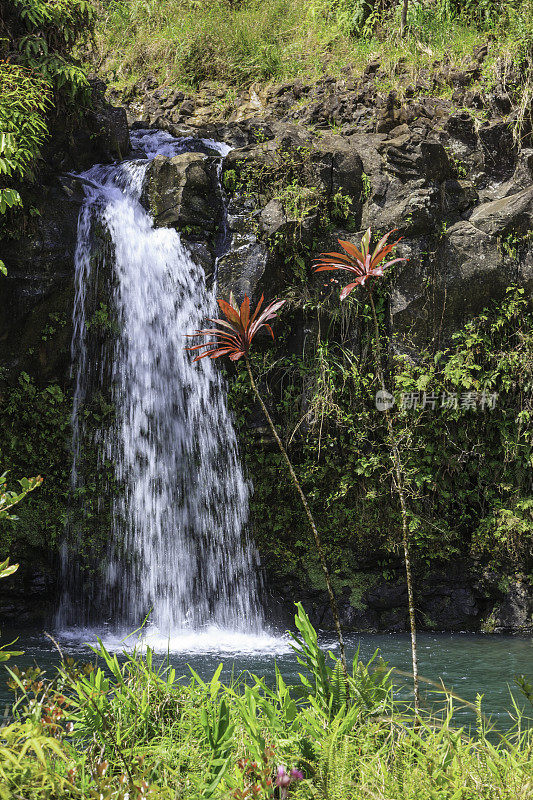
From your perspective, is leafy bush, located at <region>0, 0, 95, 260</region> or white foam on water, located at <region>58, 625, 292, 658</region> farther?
leafy bush, located at <region>0, 0, 95, 260</region>

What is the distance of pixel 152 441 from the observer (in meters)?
6.11

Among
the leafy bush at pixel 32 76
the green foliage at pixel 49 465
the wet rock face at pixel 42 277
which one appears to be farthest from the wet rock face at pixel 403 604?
the leafy bush at pixel 32 76

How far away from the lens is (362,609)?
6051 millimetres

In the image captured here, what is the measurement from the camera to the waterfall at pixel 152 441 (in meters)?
6.03

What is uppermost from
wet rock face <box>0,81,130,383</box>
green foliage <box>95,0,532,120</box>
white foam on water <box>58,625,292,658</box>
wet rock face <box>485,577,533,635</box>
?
green foliage <box>95,0,532,120</box>

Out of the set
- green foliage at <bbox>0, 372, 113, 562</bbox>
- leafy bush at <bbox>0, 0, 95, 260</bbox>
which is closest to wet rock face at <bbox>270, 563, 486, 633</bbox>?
green foliage at <bbox>0, 372, 113, 562</bbox>

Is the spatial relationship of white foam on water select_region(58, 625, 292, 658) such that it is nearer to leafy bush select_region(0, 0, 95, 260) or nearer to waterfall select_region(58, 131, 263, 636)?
waterfall select_region(58, 131, 263, 636)

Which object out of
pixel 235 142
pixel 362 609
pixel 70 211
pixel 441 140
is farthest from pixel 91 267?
pixel 362 609

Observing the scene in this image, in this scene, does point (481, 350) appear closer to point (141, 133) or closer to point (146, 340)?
point (146, 340)

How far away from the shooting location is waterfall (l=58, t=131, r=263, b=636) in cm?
603

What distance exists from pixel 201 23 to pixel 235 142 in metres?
4.45

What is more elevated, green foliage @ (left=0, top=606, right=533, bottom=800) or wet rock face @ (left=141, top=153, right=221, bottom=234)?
wet rock face @ (left=141, top=153, right=221, bottom=234)

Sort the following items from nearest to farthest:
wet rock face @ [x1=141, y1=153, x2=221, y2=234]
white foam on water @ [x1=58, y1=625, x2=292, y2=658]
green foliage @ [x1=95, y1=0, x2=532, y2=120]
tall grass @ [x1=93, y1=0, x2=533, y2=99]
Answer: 1. white foam on water @ [x1=58, y1=625, x2=292, y2=658]
2. wet rock face @ [x1=141, y1=153, x2=221, y2=234]
3. green foliage @ [x1=95, y1=0, x2=532, y2=120]
4. tall grass @ [x1=93, y1=0, x2=533, y2=99]

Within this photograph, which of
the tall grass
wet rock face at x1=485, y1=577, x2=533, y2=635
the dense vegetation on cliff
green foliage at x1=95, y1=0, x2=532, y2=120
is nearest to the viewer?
wet rock face at x1=485, y1=577, x2=533, y2=635
